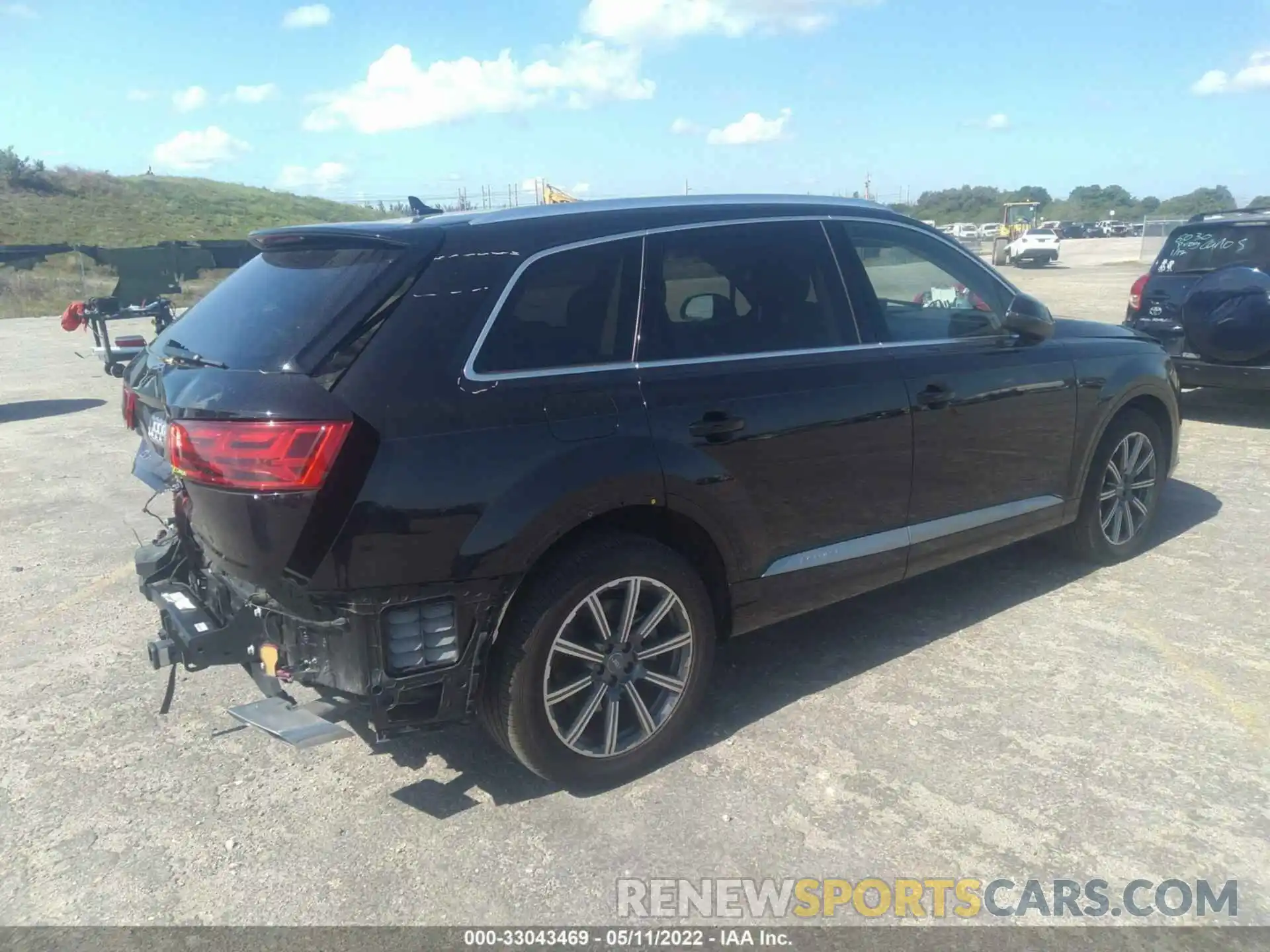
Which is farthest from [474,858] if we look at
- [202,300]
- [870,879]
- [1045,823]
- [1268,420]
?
[1268,420]

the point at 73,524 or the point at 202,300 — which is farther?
the point at 73,524

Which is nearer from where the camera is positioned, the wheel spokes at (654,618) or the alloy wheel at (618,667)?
the alloy wheel at (618,667)

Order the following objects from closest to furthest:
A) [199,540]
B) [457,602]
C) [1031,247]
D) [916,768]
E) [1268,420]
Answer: [457,602], [199,540], [916,768], [1268,420], [1031,247]

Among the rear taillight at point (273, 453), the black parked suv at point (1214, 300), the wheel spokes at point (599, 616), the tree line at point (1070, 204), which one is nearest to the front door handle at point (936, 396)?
the wheel spokes at point (599, 616)

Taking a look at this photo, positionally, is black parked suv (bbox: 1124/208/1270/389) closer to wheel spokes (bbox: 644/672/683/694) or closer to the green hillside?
wheel spokes (bbox: 644/672/683/694)

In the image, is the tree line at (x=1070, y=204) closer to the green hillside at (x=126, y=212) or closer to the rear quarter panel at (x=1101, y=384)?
the green hillside at (x=126, y=212)

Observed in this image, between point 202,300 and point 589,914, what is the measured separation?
2626 millimetres

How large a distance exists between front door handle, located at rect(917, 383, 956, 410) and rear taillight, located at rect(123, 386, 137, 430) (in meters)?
3.21

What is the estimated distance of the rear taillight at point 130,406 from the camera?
12.8 ft

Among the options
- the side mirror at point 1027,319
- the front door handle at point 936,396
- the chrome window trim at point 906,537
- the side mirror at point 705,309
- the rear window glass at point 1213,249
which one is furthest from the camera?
the rear window glass at point 1213,249

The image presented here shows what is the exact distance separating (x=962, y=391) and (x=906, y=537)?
705 millimetres

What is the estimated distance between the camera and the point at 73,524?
248 inches

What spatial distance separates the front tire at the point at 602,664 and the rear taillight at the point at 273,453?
770mm

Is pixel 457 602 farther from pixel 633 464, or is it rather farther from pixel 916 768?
pixel 916 768
